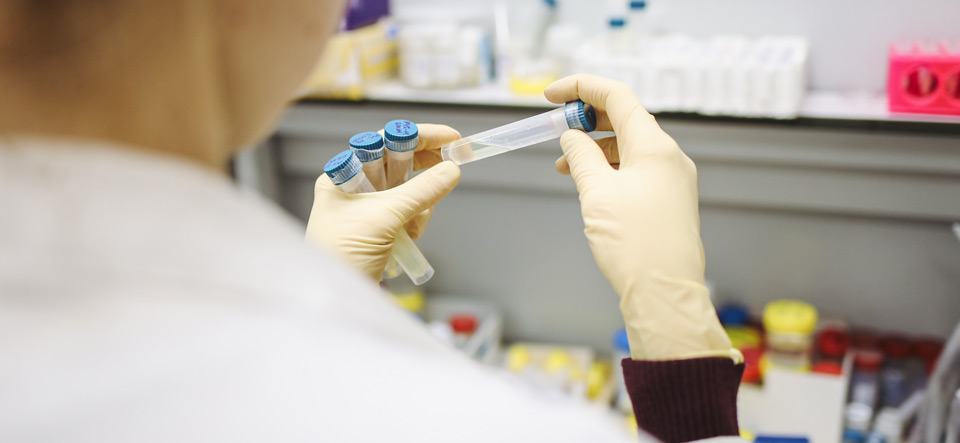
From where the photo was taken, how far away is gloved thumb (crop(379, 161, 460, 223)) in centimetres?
92

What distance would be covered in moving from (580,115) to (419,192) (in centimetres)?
22

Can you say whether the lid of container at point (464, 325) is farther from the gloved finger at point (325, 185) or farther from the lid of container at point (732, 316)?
the gloved finger at point (325, 185)

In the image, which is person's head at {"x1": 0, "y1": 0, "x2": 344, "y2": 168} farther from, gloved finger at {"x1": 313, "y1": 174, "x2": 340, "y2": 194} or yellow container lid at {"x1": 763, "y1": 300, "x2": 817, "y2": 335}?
yellow container lid at {"x1": 763, "y1": 300, "x2": 817, "y2": 335}

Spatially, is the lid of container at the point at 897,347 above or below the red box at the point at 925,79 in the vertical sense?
below

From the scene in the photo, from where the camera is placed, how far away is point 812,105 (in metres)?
1.53

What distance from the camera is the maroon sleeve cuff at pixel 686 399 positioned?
2.30 ft

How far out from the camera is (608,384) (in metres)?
1.86

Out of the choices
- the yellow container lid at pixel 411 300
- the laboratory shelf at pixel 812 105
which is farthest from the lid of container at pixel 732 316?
the yellow container lid at pixel 411 300

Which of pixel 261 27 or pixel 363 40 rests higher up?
pixel 261 27

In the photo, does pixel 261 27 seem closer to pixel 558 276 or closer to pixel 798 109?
pixel 798 109

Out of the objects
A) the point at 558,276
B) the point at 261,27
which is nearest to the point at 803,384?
the point at 558,276

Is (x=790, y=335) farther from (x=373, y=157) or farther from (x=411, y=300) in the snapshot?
(x=373, y=157)

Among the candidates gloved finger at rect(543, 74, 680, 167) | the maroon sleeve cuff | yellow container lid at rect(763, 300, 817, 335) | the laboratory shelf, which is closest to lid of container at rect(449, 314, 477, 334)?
the laboratory shelf

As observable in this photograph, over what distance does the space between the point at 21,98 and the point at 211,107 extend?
0.33ft
